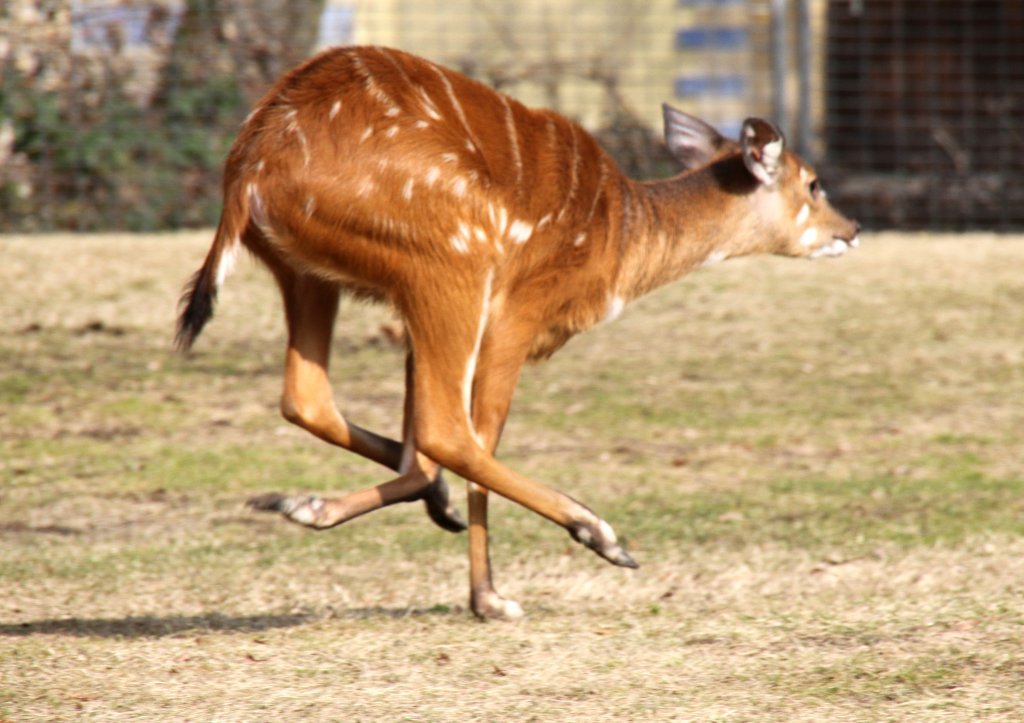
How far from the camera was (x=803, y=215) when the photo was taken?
20.1 feet

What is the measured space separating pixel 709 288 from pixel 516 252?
17.4 feet

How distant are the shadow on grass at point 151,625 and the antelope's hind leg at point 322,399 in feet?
1.72

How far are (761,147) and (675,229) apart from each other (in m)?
0.40

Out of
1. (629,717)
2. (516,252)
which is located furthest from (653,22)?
(629,717)

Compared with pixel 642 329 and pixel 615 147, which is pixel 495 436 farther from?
pixel 615 147

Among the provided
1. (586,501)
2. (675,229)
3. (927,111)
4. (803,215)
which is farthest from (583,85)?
(675,229)

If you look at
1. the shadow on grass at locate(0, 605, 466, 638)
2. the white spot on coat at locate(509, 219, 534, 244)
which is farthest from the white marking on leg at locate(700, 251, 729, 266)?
the shadow on grass at locate(0, 605, 466, 638)

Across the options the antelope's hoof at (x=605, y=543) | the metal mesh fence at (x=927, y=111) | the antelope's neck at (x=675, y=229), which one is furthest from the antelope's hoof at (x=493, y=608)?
the metal mesh fence at (x=927, y=111)

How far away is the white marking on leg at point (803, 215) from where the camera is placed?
241 inches

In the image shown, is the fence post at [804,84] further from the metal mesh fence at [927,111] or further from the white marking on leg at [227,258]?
the white marking on leg at [227,258]

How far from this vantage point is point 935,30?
13133mm

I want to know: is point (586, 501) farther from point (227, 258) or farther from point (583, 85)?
point (583, 85)

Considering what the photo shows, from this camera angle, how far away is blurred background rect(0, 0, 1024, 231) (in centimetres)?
1129

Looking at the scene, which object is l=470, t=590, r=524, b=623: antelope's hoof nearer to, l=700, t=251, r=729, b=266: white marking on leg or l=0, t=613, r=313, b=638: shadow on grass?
l=0, t=613, r=313, b=638: shadow on grass
